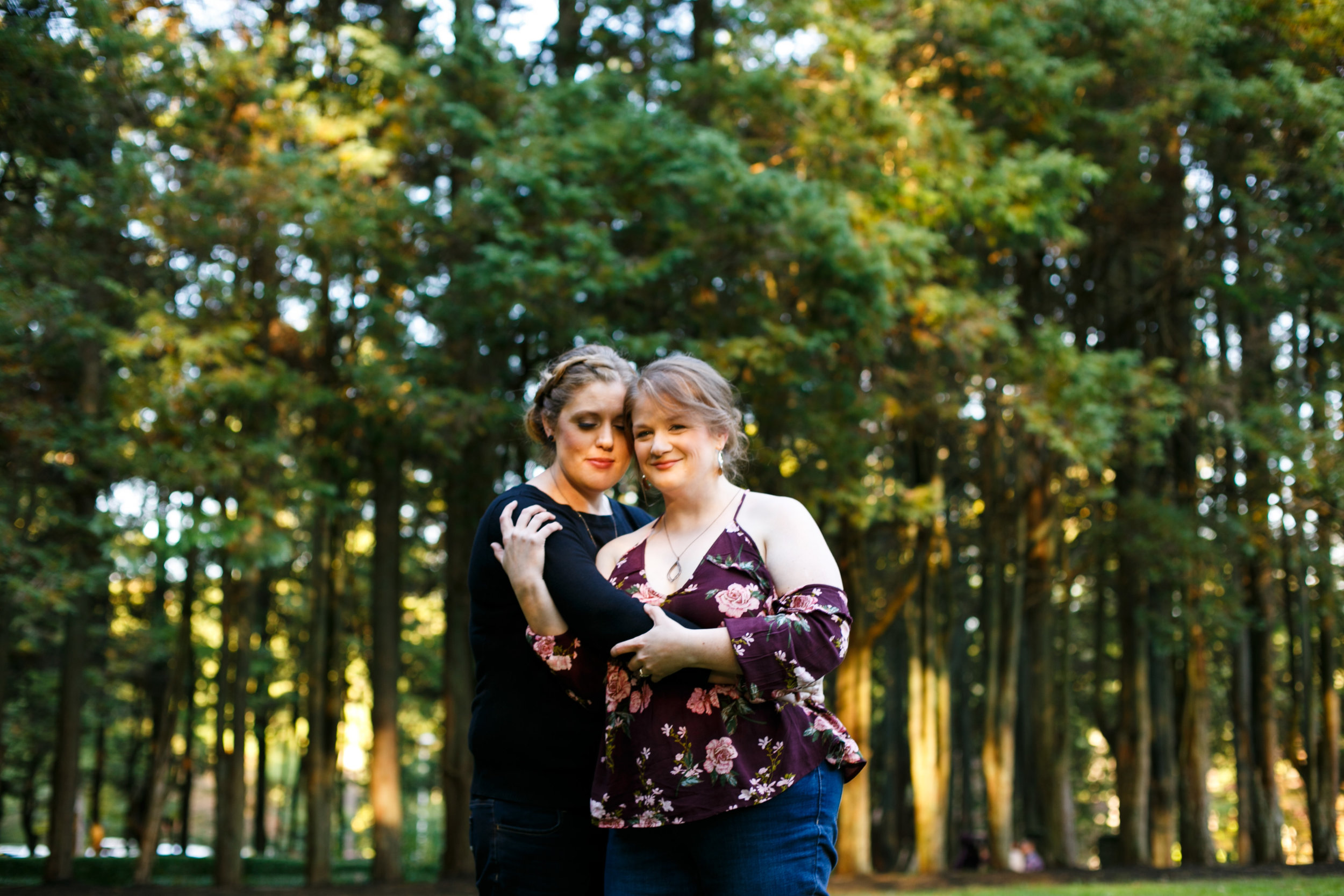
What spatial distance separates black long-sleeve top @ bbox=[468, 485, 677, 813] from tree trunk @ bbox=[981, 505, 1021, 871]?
12.4 metres

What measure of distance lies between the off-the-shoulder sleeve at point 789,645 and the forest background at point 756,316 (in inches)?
298

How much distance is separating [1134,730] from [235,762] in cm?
1181

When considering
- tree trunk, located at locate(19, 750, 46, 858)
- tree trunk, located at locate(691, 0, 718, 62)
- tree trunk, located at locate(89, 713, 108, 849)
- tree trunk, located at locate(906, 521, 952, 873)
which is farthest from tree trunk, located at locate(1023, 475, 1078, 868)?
tree trunk, located at locate(19, 750, 46, 858)

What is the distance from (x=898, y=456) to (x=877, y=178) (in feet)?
17.6

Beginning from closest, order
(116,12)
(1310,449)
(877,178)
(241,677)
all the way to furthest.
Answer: (877,178) < (116,12) < (1310,449) < (241,677)

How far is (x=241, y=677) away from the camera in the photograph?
1404 cm

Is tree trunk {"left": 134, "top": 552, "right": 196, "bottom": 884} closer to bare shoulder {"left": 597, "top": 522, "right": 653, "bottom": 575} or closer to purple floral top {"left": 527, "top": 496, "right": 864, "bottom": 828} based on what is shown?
bare shoulder {"left": 597, "top": 522, "right": 653, "bottom": 575}

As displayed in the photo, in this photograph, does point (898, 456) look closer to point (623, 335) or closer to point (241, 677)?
point (623, 335)

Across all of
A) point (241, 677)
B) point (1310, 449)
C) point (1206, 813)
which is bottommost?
point (1206, 813)

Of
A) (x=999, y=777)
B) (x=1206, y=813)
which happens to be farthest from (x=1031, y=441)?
(x=1206, y=813)

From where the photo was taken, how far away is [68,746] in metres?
13.9

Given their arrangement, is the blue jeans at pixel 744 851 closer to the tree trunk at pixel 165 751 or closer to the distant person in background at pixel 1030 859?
the tree trunk at pixel 165 751

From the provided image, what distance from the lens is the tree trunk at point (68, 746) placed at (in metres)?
13.6

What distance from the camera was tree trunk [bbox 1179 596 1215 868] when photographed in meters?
14.9
